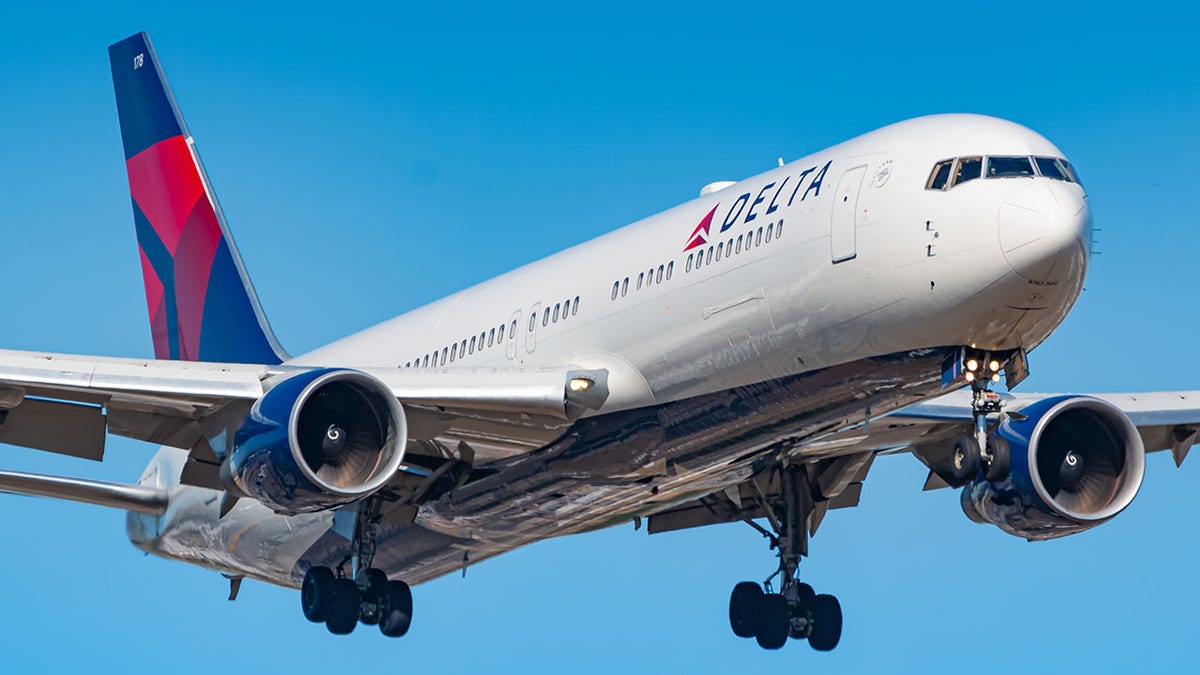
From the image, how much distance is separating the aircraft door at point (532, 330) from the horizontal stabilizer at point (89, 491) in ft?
23.1

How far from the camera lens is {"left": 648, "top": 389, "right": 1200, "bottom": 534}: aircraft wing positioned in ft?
84.0

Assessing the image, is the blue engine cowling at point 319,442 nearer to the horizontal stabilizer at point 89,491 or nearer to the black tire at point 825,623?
the horizontal stabilizer at point 89,491

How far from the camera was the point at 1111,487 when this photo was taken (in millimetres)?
26188

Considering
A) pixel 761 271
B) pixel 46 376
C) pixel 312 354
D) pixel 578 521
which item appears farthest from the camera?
pixel 312 354

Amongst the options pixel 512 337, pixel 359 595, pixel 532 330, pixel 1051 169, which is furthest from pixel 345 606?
pixel 1051 169

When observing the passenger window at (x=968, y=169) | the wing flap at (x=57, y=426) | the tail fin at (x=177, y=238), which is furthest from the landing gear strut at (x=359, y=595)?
the passenger window at (x=968, y=169)

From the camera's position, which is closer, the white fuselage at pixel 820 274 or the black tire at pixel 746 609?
the white fuselage at pixel 820 274

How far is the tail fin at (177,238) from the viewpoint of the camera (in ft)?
113

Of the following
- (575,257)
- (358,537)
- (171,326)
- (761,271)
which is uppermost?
(171,326)

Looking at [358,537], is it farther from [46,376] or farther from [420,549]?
[46,376]

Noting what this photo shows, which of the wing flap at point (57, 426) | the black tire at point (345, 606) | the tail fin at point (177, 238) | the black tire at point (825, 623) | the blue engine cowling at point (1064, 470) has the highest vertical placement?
the tail fin at point (177, 238)

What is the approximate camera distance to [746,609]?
1142 inches

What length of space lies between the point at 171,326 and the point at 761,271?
18.0 m

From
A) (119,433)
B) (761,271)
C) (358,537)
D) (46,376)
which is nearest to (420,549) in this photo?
(358,537)
